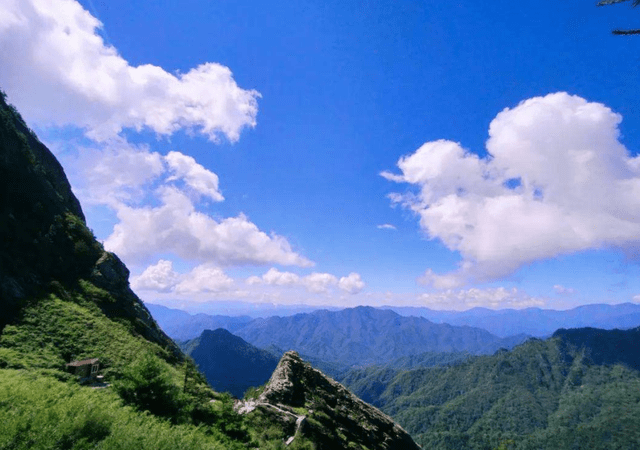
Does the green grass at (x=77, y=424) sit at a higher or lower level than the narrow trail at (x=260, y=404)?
higher

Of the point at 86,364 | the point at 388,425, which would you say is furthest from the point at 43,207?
the point at 388,425

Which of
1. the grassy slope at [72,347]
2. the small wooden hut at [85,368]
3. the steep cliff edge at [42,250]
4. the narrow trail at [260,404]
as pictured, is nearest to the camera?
the grassy slope at [72,347]

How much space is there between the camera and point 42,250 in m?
59.8

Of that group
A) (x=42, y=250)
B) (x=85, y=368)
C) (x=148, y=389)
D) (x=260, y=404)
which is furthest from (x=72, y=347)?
(x=260, y=404)

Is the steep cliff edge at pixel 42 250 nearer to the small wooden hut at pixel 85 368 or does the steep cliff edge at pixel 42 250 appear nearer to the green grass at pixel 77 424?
the small wooden hut at pixel 85 368

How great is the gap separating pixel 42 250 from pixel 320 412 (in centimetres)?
5697

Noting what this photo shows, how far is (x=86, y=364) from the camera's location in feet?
126

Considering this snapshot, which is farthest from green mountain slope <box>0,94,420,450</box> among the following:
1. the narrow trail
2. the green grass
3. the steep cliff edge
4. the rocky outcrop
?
the narrow trail

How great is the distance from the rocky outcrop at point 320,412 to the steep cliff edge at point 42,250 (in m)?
35.2

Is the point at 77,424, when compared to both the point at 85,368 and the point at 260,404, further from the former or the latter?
the point at 85,368

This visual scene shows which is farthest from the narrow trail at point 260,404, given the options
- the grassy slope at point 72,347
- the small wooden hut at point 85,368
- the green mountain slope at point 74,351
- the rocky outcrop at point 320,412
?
the small wooden hut at point 85,368

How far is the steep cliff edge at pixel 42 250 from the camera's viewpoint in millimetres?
53281

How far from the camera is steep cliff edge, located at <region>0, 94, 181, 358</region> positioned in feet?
175

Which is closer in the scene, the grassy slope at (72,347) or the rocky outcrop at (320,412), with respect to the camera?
the grassy slope at (72,347)
